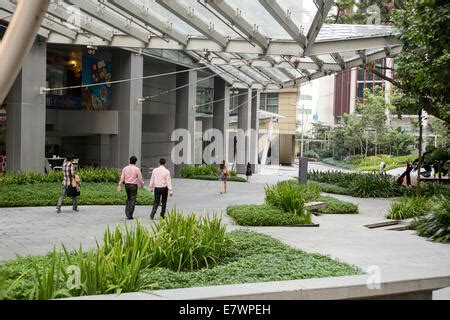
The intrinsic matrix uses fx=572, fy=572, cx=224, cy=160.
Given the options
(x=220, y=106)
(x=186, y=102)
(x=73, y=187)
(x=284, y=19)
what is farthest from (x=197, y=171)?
(x=284, y=19)

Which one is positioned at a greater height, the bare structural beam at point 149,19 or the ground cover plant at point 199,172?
the bare structural beam at point 149,19

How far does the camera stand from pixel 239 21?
17.0 m

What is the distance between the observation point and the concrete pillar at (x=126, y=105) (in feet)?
90.6

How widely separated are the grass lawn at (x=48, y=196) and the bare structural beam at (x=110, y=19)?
5520 mm

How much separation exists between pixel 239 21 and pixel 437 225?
26.5 ft

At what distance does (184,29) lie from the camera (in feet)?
65.5

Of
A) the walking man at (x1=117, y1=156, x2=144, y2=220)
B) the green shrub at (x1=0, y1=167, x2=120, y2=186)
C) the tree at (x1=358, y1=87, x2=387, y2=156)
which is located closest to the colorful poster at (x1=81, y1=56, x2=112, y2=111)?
the green shrub at (x1=0, y1=167, x2=120, y2=186)

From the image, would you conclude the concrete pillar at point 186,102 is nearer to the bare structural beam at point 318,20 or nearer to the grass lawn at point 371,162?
the bare structural beam at point 318,20

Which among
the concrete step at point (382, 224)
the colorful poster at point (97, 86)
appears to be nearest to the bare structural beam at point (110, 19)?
the colorful poster at point (97, 86)

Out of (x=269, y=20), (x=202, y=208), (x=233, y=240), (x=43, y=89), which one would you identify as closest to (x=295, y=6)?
(x=269, y=20)

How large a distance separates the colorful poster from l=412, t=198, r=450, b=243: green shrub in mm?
19279

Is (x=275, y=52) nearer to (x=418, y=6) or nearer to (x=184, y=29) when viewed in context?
(x=184, y=29)

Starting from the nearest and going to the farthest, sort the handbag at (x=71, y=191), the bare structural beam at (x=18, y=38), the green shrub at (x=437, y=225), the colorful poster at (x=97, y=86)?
the bare structural beam at (x=18, y=38), the green shrub at (x=437, y=225), the handbag at (x=71, y=191), the colorful poster at (x=97, y=86)
